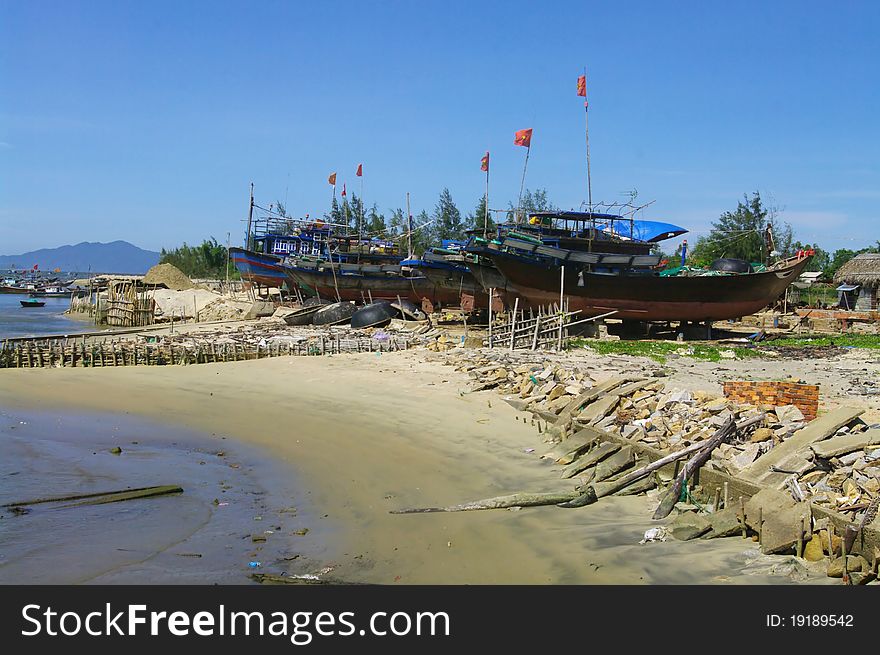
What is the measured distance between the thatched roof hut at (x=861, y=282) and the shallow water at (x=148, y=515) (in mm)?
40153

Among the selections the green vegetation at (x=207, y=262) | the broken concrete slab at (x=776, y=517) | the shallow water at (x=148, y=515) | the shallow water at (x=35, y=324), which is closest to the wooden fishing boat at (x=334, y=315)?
the shallow water at (x=35, y=324)

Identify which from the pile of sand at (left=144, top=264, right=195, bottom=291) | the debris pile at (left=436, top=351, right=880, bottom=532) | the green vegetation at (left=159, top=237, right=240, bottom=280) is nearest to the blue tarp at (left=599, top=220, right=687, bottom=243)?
the debris pile at (left=436, top=351, right=880, bottom=532)

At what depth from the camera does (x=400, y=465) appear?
12477mm

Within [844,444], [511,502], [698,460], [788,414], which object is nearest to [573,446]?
[511,502]

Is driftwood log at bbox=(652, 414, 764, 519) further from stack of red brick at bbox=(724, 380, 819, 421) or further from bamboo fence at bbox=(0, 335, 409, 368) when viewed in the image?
bamboo fence at bbox=(0, 335, 409, 368)

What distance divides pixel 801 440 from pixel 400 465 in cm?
599

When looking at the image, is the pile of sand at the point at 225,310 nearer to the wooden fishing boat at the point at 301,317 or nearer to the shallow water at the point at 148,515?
the wooden fishing boat at the point at 301,317

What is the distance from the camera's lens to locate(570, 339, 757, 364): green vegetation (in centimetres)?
2194

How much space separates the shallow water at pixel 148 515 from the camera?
8.37m

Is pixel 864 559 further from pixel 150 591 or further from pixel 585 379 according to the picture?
pixel 585 379

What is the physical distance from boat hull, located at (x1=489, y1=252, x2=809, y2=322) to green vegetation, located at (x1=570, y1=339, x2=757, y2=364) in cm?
422

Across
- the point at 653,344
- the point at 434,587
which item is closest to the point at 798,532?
the point at 434,587

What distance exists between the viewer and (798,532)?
7.45 metres

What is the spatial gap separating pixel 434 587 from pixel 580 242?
27.2 meters
